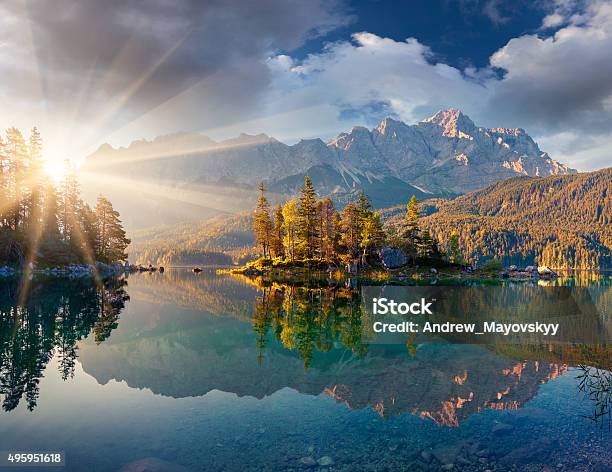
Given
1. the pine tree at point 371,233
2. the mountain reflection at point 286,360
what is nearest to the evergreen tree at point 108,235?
the pine tree at point 371,233

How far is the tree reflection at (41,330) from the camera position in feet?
53.2

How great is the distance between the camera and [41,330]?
84.7ft

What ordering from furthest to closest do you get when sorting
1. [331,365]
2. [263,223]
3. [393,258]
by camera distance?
[263,223] < [393,258] < [331,365]

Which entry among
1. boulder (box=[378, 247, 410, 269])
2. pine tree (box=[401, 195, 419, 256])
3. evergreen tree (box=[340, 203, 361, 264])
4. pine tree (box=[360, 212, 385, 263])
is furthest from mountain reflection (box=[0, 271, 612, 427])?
evergreen tree (box=[340, 203, 361, 264])

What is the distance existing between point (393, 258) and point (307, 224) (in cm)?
2172

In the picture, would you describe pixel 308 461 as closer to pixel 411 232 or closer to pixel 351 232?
pixel 351 232

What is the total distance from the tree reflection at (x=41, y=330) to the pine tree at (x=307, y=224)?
152 feet

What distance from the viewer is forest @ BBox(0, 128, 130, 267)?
254 ft

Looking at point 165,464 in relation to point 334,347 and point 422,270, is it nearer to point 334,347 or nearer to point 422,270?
point 334,347

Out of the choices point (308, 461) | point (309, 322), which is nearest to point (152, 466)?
point (308, 461)

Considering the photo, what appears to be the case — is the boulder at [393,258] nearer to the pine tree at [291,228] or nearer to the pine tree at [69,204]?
the pine tree at [291,228]

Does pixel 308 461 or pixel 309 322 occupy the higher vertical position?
pixel 309 322

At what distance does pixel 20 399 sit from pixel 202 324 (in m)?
17.4

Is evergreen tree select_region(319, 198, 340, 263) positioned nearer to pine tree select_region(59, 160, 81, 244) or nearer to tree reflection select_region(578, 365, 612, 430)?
pine tree select_region(59, 160, 81, 244)
